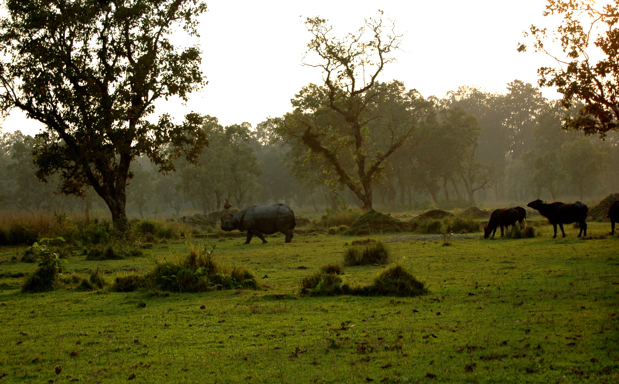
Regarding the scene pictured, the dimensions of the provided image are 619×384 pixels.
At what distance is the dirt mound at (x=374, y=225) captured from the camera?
28.6 metres

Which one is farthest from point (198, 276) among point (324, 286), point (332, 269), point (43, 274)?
point (43, 274)

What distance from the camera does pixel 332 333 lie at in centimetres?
717

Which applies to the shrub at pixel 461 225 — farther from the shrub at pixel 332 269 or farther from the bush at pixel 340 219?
the shrub at pixel 332 269

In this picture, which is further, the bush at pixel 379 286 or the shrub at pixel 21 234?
the shrub at pixel 21 234

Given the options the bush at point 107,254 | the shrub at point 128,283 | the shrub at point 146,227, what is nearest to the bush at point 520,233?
the bush at point 107,254

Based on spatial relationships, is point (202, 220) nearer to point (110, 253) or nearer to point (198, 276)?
point (110, 253)

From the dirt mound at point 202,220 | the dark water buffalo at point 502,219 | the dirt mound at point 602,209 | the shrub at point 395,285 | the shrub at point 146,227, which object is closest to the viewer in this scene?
the shrub at point 395,285

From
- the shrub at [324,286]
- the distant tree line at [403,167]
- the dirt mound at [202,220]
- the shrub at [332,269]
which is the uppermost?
the distant tree line at [403,167]

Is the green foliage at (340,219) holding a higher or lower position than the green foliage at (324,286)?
higher

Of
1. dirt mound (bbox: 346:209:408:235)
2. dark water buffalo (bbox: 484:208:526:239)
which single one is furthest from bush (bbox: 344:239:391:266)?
dirt mound (bbox: 346:209:408:235)

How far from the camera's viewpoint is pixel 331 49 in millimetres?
37750

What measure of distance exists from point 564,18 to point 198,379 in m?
20.4

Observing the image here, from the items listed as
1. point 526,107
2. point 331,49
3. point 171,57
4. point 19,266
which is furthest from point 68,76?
point 526,107

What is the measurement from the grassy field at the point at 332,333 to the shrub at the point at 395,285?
12.0 inches
